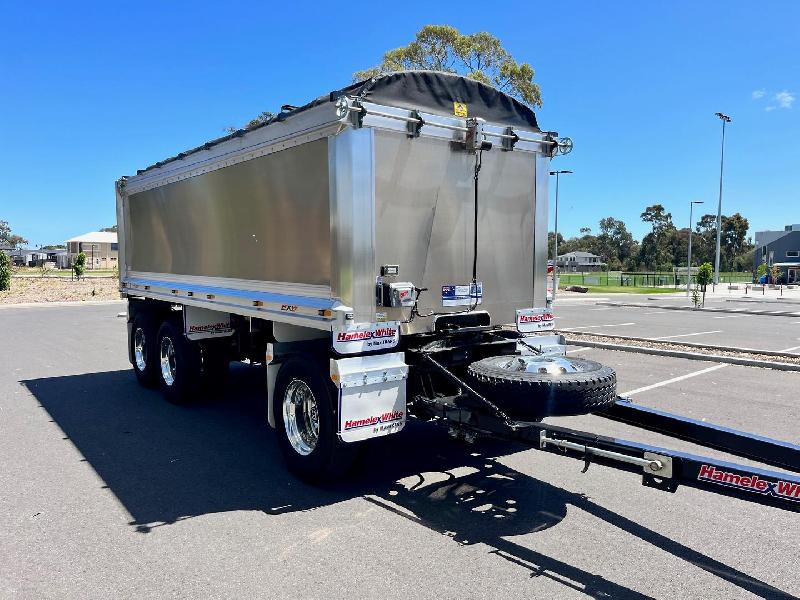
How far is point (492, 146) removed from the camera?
5.49 m

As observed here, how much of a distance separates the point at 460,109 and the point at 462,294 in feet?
5.35

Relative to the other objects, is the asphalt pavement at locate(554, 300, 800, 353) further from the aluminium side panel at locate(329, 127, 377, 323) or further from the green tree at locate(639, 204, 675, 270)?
the green tree at locate(639, 204, 675, 270)

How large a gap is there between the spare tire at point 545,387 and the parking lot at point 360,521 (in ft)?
2.77

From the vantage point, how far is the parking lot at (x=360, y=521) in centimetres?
351

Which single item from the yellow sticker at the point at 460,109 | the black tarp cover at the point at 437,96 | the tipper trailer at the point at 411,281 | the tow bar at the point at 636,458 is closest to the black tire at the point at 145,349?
the tipper trailer at the point at 411,281

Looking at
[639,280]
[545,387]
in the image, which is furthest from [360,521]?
[639,280]

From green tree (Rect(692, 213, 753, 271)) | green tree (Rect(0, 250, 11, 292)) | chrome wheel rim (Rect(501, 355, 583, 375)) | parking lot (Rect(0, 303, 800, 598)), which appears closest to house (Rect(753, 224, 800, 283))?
green tree (Rect(692, 213, 753, 271))

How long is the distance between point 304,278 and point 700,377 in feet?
23.5

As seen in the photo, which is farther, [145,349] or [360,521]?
[145,349]

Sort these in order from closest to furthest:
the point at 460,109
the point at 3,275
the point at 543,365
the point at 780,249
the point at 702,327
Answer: the point at 543,365
the point at 460,109
the point at 702,327
the point at 3,275
the point at 780,249

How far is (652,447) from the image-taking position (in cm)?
358

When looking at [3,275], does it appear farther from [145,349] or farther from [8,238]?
[8,238]

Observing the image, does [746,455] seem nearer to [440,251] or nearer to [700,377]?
[440,251]

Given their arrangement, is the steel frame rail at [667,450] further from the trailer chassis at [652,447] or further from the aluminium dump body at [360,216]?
the aluminium dump body at [360,216]
